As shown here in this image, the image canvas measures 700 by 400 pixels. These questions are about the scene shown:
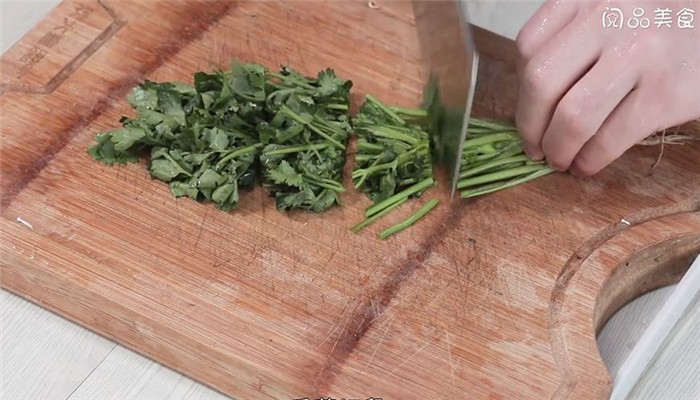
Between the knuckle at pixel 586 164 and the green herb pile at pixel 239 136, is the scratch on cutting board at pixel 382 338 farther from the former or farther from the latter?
the knuckle at pixel 586 164

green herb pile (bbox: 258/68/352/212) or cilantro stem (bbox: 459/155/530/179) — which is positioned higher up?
green herb pile (bbox: 258/68/352/212)

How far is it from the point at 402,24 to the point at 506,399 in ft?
3.12

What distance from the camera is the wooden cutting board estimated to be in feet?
5.31

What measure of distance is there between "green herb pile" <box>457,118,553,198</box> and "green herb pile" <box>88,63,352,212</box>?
A: 24cm

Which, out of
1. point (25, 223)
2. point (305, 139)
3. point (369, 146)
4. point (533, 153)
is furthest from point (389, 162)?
point (25, 223)

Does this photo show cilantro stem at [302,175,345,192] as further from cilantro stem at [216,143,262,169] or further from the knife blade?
the knife blade

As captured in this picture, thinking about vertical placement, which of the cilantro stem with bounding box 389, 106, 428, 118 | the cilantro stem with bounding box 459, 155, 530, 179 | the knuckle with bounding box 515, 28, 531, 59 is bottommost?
the cilantro stem with bounding box 459, 155, 530, 179

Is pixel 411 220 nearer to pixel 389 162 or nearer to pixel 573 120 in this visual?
pixel 389 162

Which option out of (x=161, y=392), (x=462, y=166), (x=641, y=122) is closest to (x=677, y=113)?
(x=641, y=122)

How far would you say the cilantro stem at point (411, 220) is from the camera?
1.79 m

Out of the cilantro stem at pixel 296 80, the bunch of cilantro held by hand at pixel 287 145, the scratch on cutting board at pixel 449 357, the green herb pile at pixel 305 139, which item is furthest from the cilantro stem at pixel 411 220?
the cilantro stem at pixel 296 80

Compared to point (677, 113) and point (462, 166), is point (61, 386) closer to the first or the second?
point (462, 166)

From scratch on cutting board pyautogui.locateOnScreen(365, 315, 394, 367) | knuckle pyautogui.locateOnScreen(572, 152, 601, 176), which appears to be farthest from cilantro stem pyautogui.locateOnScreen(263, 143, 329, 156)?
knuckle pyautogui.locateOnScreen(572, 152, 601, 176)

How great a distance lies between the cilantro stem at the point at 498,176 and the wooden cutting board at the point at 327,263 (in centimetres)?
3
